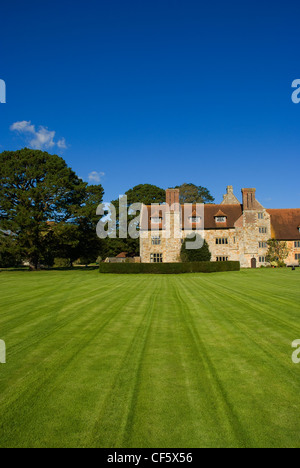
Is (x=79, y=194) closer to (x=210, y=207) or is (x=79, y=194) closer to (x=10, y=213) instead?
(x=10, y=213)

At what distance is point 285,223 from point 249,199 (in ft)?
22.7

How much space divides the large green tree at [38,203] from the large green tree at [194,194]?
3320 cm

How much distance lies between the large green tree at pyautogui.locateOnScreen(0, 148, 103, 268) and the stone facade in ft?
32.5

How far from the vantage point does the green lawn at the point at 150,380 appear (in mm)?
4805

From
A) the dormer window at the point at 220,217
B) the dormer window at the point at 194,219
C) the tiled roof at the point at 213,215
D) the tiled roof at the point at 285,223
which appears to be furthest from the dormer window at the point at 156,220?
the tiled roof at the point at 285,223

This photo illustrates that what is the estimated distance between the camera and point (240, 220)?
1871 inches

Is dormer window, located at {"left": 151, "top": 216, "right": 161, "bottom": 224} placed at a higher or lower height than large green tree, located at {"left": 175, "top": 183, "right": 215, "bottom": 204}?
lower

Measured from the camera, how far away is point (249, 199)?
47.6 meters

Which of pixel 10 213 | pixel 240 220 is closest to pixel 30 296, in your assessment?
pixel 10 213

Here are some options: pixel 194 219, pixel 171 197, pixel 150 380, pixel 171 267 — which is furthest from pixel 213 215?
pixel 150 380

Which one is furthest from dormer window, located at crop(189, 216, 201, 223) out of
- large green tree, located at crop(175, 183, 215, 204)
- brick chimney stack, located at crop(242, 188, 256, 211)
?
large green tree, located at crop(175, 183, 215, 204)

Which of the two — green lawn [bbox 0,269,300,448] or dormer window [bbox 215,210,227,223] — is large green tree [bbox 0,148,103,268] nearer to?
dormer window [bbox 215,210,227,223]

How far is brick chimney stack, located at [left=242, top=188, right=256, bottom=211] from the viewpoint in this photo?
155 feet
